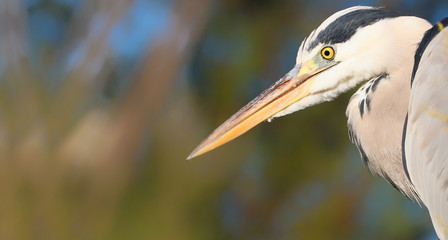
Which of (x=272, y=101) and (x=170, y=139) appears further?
(x=170, y=139)

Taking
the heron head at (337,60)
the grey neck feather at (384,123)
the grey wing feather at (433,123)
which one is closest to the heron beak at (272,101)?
the heron head at (337,60)

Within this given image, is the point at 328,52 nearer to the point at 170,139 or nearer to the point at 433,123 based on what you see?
the point at 433,123

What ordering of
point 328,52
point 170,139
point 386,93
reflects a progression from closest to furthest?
point 386,93
point 328,52
point 170,139

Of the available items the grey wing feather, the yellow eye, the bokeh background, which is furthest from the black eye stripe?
the bokeh background

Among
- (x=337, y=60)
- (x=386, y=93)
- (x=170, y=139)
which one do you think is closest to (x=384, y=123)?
(x=386, y=93)

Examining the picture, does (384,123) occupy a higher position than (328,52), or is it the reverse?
(328,52)

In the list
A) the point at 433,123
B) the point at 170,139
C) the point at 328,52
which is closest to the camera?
the point at 433,123

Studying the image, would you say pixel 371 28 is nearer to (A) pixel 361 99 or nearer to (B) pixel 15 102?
(A) pixel 361 99
